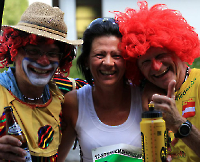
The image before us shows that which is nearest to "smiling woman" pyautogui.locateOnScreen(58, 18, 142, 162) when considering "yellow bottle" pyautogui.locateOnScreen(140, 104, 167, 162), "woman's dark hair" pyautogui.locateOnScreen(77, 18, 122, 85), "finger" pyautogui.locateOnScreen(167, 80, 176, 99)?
"woman's dark hair" pyautogui.locateOnScreen(77, 18, 122, 85)

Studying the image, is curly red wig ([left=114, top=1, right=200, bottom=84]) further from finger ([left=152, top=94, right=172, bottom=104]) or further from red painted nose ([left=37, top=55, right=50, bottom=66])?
red painted nose ([left=37, top=55, right=50, bottom=66])

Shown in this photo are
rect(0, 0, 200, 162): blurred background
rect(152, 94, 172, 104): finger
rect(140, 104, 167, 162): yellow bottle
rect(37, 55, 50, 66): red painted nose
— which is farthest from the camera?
rect(0, 0, 200, 162): blurred background

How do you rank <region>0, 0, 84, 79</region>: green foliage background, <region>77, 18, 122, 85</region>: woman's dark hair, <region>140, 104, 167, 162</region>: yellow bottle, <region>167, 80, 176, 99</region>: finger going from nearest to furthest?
<region>140, 104, 167, 162</region>: yellow bottle < <region>167, 80, 176, 99</region>: finger < <region>77, 18, 122, 85</region>: woman's dark hair < <region>0, 0, 84, 79</region>: green foliage background

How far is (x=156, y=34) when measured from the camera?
2.58m

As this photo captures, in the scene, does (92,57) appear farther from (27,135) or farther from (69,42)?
(27,135)

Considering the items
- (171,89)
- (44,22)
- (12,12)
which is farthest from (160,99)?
(12,12)

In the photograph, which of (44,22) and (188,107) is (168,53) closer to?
(188,107)

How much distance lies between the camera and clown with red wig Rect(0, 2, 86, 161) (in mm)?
2615

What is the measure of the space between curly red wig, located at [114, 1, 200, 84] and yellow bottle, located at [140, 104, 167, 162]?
35.2 inches

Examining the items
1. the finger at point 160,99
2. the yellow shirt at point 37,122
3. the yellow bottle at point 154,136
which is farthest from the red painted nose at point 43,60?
the yellow bottle at point 154,136

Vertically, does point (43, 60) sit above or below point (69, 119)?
above

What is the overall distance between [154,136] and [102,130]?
1.14 m

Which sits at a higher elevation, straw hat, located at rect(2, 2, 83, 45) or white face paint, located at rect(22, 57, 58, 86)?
straw hat, located at rect(2, 2, 83, 45)

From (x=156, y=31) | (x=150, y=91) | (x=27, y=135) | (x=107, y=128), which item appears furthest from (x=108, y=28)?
(x=27, y=135)
